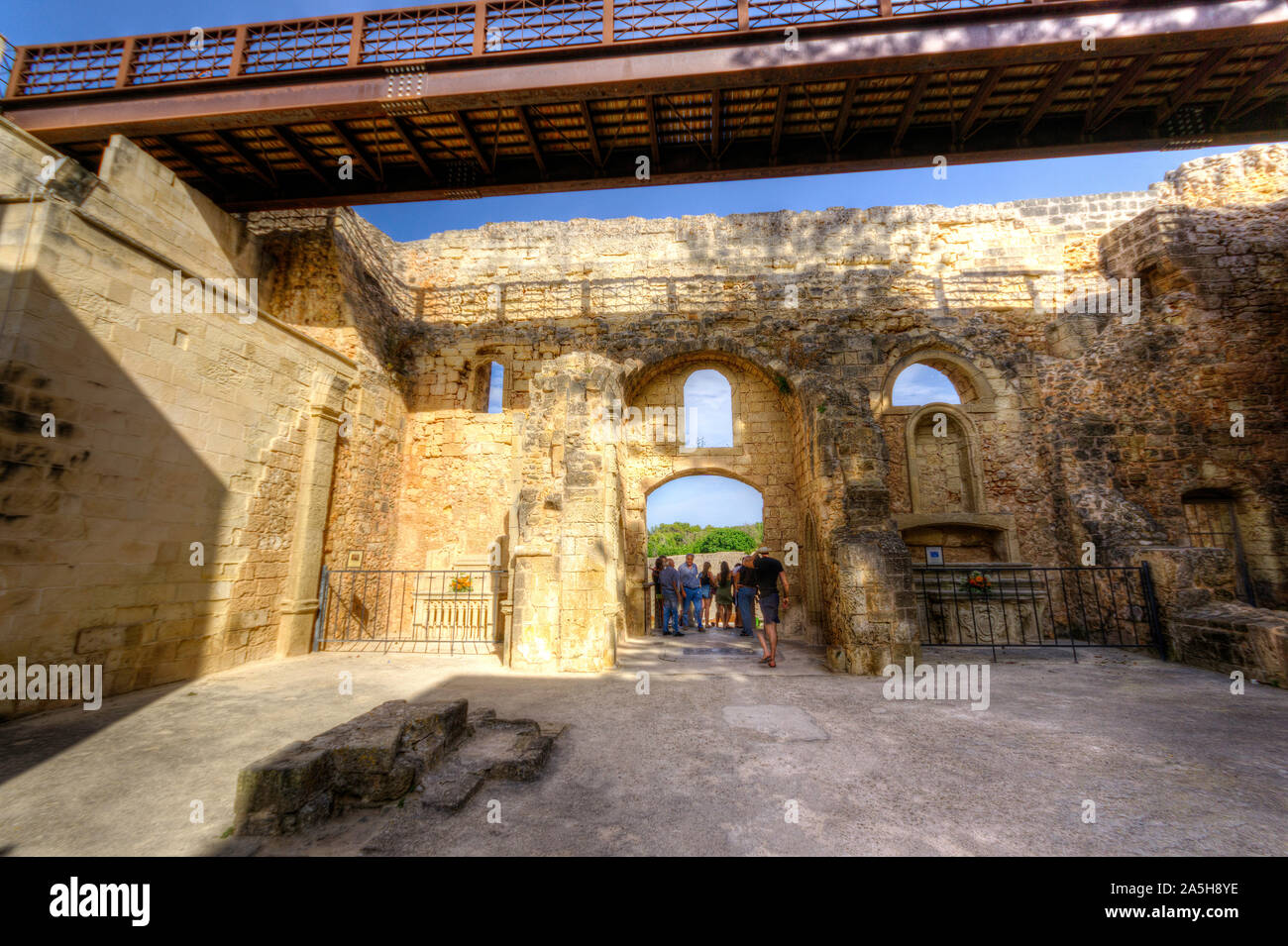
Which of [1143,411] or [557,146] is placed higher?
[557,146]

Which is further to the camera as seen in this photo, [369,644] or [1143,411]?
[1143,411]

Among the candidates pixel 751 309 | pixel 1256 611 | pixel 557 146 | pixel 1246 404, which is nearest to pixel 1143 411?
pixel 1246 404

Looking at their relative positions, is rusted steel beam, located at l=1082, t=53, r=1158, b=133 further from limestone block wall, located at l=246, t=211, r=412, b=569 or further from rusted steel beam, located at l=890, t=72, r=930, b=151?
limestone block wall, located at l=246, t=211, r=412, b=569

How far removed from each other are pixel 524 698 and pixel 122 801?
2826 millimetres

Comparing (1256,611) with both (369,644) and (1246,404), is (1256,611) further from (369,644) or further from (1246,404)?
(369,644)

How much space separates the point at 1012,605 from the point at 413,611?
35.4ft

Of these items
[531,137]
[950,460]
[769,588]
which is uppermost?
[531,137]

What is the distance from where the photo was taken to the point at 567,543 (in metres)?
6.53

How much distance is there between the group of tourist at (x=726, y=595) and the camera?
6.74 meters

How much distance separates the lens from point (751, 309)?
36.3 ft

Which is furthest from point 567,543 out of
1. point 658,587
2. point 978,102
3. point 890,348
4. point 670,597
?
point 978,102

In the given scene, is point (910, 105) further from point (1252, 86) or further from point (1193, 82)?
point (1252, 86)

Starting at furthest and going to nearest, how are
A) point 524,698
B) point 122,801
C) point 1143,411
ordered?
point 1143,411
point 524,698
point 122,801
